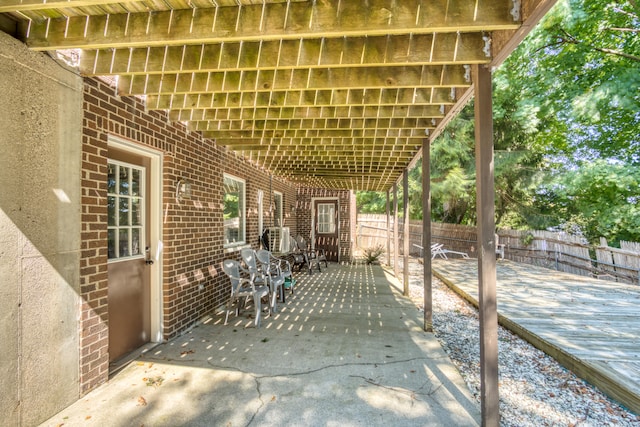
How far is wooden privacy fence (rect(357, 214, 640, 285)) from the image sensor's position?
7.75m

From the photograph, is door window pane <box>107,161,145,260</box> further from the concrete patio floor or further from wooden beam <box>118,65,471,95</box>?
the concrete patio floor

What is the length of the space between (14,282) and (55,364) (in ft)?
2.33

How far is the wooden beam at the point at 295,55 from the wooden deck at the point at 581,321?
306 cm

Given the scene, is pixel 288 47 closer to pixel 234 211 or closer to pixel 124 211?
pixel 124 211

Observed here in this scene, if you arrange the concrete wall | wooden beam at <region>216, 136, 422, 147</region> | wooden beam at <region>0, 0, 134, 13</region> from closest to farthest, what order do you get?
wooden beam at <region>0, 0, 134, 13</region>
the concrete wall
wooden beam at <region>216, 136, 422, 147</region>

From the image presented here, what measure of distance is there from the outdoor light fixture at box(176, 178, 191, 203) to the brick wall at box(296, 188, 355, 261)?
7.22 meters

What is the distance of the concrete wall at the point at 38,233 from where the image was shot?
77.0 inches

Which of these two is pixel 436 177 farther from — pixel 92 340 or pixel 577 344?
pixel 92 340

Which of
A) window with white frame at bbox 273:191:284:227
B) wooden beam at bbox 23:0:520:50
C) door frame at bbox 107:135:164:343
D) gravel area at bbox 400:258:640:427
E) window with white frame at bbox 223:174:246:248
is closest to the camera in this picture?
wooden beam at bbox 23:0:520:50

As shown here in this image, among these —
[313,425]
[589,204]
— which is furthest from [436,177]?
[313,425]

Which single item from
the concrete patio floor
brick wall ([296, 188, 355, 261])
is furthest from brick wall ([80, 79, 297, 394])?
brick wall ([296, 188, 355, 261])

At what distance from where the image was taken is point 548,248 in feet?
32.3

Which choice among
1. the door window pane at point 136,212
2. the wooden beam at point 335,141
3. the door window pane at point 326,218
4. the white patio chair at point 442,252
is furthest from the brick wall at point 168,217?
the white patio chair at point 442,252

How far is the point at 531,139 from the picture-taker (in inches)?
476
